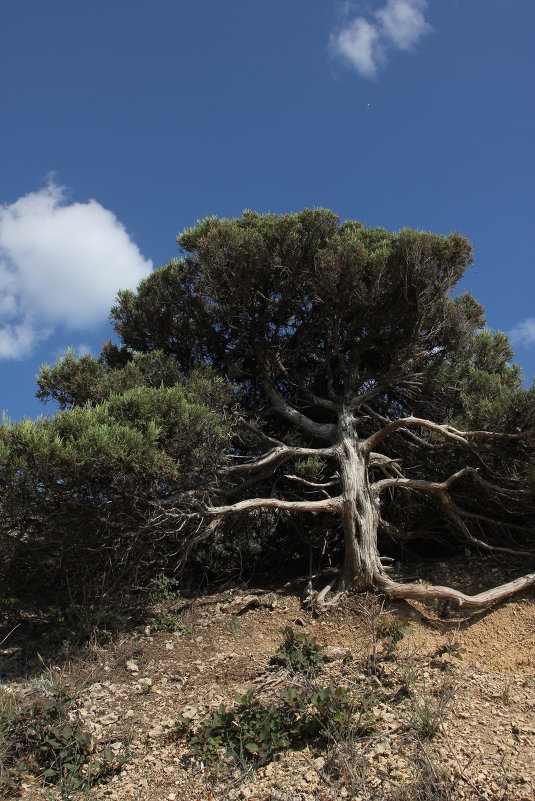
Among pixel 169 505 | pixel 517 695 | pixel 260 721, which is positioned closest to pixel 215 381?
pixel 169 505

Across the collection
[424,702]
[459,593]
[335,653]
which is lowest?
[424,702]

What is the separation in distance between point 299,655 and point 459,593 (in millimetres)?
2223

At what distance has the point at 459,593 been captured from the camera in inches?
264

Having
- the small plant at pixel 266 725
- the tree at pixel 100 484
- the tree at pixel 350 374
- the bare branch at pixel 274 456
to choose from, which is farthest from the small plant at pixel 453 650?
the tree at pixel 100 484

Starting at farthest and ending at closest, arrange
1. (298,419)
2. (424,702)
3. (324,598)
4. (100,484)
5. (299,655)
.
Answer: (298,419), (324,598), (100,484), (299,655), (424,702)

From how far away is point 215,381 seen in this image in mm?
8023

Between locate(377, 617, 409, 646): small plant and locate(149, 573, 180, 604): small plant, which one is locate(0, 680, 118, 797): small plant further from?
locate(377, 617, 409, 646): small plant

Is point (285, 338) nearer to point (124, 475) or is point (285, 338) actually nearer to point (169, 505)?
point (169, 505)

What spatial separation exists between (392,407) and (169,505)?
4.68m

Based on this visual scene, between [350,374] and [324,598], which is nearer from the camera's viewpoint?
[324,598]

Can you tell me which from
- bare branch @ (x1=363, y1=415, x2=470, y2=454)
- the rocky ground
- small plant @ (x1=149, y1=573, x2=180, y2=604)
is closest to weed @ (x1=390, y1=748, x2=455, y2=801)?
the rocky ground

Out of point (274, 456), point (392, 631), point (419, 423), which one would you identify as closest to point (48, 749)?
point (392, 631)

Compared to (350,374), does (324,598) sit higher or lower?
lower

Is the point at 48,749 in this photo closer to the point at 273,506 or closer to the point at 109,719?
the point at 109,719
